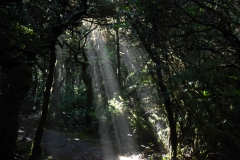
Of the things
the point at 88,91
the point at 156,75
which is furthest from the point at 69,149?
the point at 88,91

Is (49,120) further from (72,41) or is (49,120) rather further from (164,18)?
(164,18)

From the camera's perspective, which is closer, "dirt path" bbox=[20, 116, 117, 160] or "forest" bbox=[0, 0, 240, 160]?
"forest" bbox=[0, 0, 240, 160]

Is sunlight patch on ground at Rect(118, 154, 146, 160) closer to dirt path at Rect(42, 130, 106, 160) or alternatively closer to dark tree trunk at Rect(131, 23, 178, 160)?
dirt path at Rect(42, 130, 106, 160)

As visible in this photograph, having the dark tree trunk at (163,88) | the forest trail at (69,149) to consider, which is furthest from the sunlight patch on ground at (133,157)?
the dark tree trunk at (163,88)

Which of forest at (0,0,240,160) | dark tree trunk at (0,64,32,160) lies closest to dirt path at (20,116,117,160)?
forest at (0,0,240,160)

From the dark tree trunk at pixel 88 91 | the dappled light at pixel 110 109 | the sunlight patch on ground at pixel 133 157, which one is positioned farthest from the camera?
the dark tree trunk at pixel 88 91

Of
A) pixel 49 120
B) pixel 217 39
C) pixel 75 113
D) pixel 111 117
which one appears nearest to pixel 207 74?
pixel 217 39

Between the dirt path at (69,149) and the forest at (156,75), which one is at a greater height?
the forest at (156,75)

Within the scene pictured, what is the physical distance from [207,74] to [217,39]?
3.65 ft

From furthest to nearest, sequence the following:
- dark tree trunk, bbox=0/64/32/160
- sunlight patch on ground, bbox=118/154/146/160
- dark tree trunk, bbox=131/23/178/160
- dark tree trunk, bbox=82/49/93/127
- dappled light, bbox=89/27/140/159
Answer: dark tree trunk, bbox=82/49/93/127 → dappled light, bbox=89/27/140/159 → sunlight patch on ground, bbox=118/154/146/160 → dark tree trunk, bbox=131/23/178/160 → dark tree trunk, bbox=0/64/32/160

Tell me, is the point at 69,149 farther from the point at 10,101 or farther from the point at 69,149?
the point at 10,101

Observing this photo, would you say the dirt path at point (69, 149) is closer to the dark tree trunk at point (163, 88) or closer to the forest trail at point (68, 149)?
the forest trail at point (68, 149)

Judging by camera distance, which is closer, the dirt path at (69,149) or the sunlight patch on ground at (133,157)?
the sunlight patch on ground at (133,157)

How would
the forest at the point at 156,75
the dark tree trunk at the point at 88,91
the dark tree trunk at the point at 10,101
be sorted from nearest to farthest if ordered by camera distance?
the forest at the point at 156,75
the dark tree trunk at the point at 10,101
the dark tree trunk at the point at 88,91
